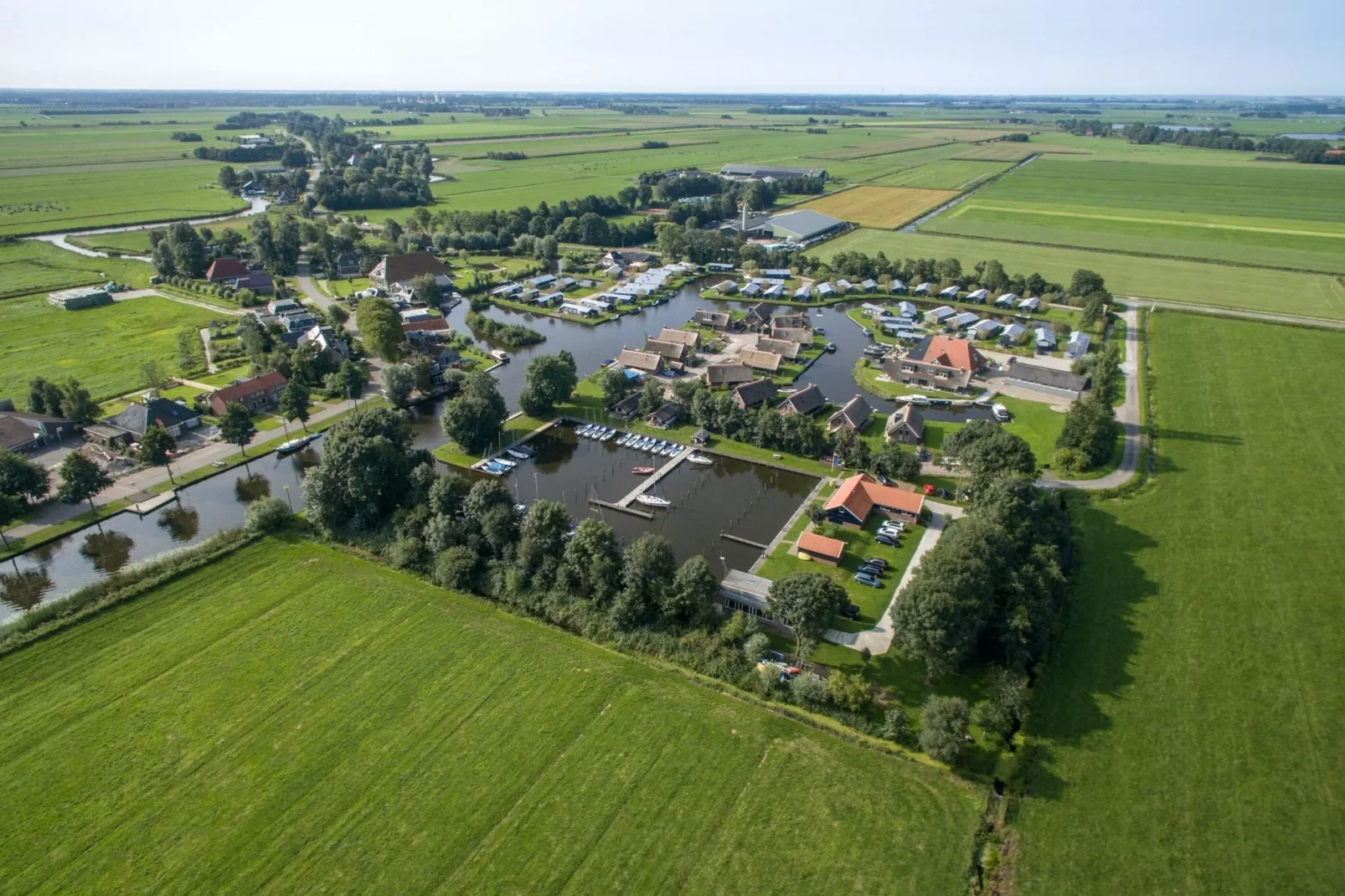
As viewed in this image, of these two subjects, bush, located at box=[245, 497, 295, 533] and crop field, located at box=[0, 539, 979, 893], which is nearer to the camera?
crop field, located at box=[0, 539, 979, 893]

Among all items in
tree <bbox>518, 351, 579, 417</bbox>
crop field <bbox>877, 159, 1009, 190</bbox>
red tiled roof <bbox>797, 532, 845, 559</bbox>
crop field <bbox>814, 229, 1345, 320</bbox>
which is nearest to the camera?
red tiled roof <bbox>797, 532, 845, 559</bbox>

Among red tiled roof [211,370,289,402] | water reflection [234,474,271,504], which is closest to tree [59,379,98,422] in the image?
red tiled roof [211,370,289,402]

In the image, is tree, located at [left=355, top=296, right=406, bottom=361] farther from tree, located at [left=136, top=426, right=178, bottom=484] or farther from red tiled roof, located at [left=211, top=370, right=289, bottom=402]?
tree, located at [left=136, top=426, right=178, bottom=484]

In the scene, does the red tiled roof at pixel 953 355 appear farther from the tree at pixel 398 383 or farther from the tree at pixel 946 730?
the tree at pixel 398 383

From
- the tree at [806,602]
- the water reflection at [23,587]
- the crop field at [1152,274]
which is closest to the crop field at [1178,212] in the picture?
the crop field at [1152,274]

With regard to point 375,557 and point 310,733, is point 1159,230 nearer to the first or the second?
point 375,557

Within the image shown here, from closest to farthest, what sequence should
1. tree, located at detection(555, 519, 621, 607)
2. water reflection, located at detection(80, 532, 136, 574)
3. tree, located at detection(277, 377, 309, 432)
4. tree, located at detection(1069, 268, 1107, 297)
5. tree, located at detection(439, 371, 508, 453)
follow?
1. tree, located at detection(555, 519, 621, 607)
2. water reflection, located at detection(80, 532, 136, 574)
3. tree, located at detection(439, 371, 508, 453)
4. tree, located at detection(277, 377, 309, 432)
5. tree, located at detection(1069, 268, 1107, 297)
